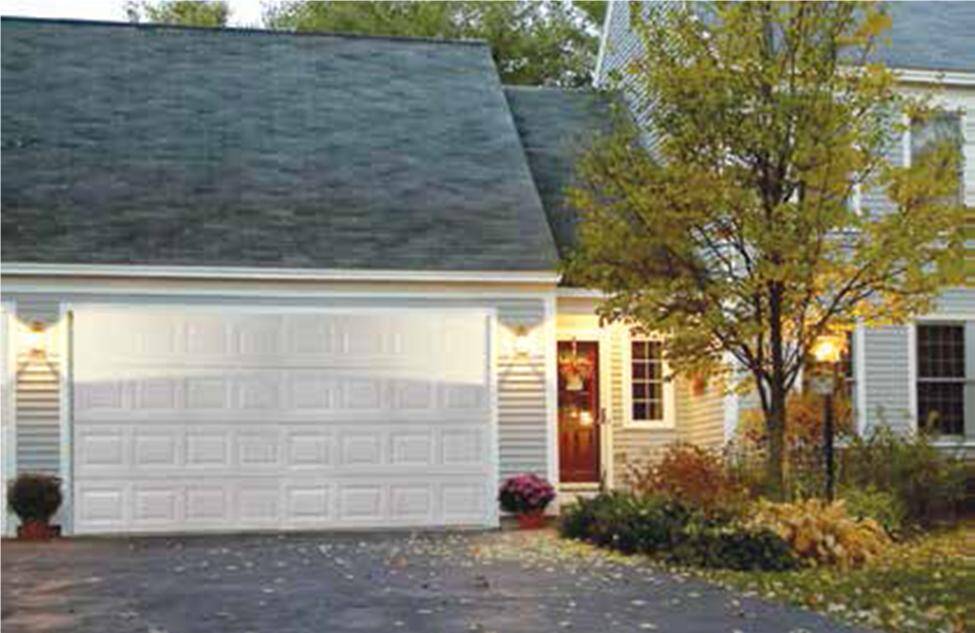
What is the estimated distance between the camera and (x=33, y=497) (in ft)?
51.8

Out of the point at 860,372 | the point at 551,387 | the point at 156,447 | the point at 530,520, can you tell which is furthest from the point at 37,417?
the point at 860,372

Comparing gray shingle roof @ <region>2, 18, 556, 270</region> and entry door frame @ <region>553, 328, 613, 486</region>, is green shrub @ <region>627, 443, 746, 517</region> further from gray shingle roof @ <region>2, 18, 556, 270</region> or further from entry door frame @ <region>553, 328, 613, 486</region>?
gray shingle roof @ <region>2, 18, 556, 270</region>

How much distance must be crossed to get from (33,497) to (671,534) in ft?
22.6

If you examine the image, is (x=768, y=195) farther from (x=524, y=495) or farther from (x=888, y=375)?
(x=888, y=375)

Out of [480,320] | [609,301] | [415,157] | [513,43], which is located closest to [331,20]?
[513,43]

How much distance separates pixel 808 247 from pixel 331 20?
19603 millimetres

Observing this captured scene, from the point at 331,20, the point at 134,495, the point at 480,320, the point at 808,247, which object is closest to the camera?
the point at 808,247

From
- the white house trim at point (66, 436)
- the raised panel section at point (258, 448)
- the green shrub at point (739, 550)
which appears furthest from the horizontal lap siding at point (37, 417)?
the green shrub at point (739, 550)

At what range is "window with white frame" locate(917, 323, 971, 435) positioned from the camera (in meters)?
19.4

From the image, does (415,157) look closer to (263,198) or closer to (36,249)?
(263,198)

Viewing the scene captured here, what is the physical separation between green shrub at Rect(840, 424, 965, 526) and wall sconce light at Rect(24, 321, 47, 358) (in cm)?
883

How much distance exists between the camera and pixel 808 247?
44.7 feet

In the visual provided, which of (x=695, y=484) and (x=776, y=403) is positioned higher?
(x=776, y=403)

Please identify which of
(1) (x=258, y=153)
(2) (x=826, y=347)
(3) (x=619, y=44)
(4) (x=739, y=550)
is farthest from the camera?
(3) (x=619, y=44)
